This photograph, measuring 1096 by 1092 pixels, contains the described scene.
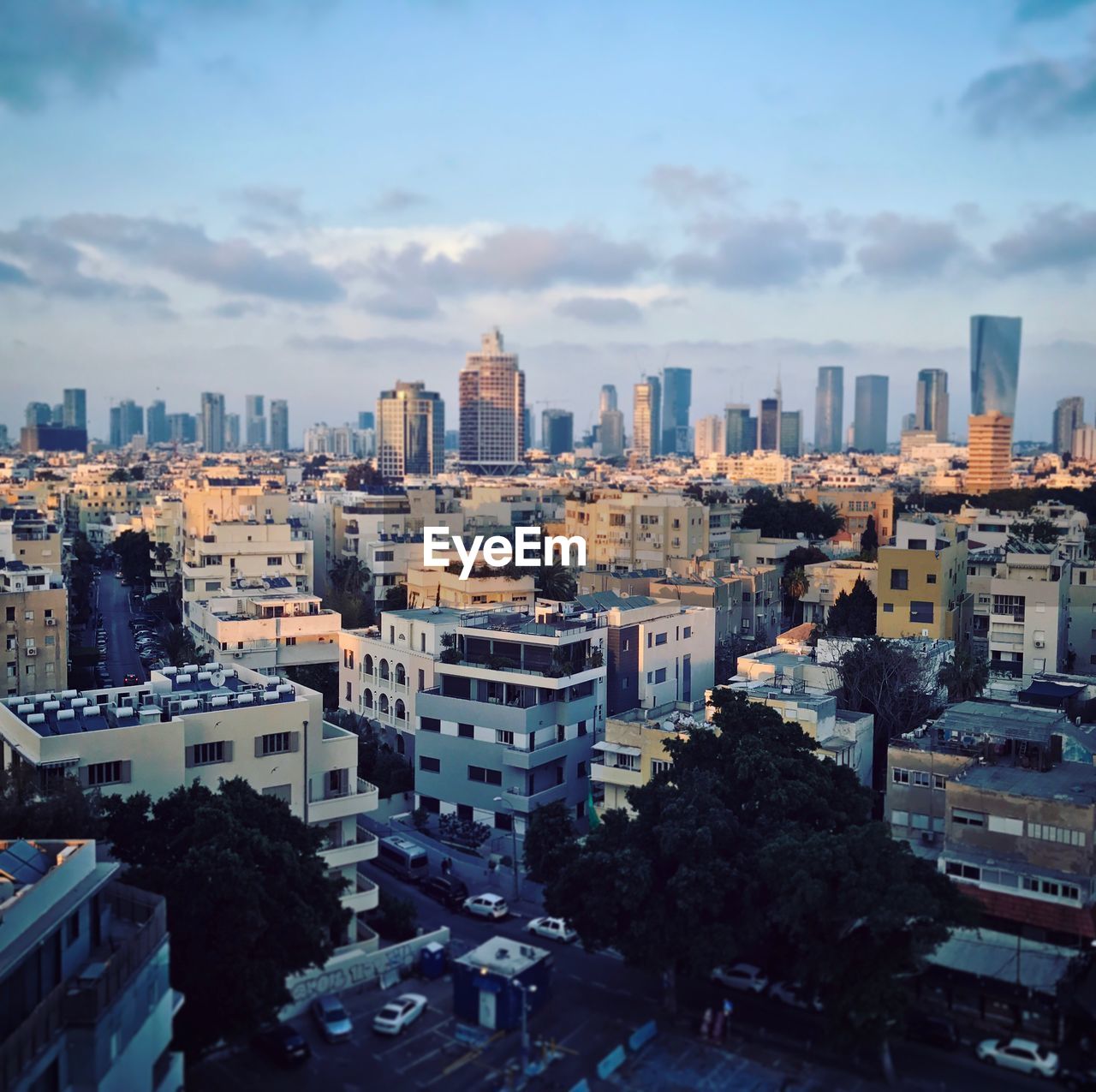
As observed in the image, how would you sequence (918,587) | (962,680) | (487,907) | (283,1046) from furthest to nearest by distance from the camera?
(918,587), (962,680), (487,907), (283,1046)

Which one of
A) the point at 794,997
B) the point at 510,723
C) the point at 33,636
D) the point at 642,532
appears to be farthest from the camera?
the point at 642,532

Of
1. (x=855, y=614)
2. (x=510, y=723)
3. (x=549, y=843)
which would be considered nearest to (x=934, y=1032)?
(x=549, y=843)

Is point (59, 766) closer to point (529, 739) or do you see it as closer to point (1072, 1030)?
point (529, 739)

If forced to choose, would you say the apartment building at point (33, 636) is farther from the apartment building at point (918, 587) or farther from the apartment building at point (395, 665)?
the apartment building at point (918, 587)

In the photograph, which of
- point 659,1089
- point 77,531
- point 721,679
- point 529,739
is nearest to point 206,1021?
point 659,1089

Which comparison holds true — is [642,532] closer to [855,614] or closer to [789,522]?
[789,522]

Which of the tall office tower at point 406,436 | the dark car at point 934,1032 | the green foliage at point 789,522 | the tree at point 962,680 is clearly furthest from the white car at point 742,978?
the tall office tower at point 406,436

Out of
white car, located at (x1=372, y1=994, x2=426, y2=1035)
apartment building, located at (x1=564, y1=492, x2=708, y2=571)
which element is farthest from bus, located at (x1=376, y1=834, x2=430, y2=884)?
apartment building, located at (x1=564, y1=492, x2=708, y2=571)
